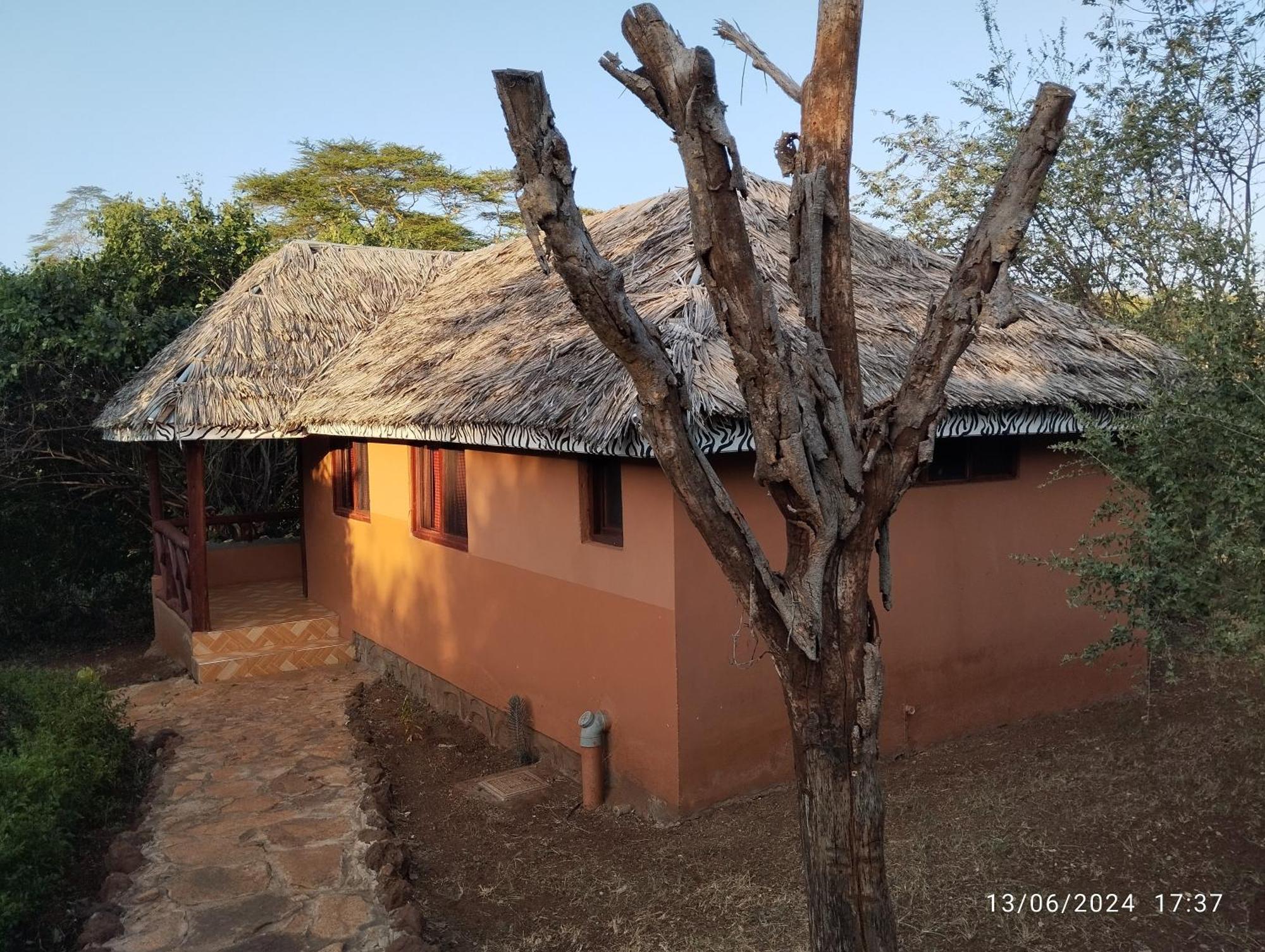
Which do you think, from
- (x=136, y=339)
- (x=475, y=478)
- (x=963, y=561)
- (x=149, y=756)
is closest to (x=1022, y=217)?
(x=963, y=561)

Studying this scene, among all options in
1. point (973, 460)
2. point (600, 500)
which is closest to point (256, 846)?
point (600, 500)

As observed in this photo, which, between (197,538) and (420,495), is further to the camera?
(197,538)

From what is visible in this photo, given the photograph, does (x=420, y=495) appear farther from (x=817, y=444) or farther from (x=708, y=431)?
(x=817, y=444)

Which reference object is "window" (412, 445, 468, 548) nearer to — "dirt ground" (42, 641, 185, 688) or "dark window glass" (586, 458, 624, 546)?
"dark window glass" (586, 458, 624, 546)

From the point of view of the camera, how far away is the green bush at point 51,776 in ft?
13.8

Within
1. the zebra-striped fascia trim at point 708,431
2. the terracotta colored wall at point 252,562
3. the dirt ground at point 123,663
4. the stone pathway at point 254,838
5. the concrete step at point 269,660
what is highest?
the zebra-striped fascia trim at point 708,431

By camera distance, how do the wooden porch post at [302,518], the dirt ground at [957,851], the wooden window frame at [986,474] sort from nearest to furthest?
the dirt ground at [957,851]
the wooden window frame at [986,474]
the wooden porch post at [302,518]

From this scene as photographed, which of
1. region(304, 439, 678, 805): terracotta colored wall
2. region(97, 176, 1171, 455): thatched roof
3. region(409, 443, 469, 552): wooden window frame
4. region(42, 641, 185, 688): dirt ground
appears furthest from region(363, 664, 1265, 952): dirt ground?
region(42, 641, 185, 688): dirt ground

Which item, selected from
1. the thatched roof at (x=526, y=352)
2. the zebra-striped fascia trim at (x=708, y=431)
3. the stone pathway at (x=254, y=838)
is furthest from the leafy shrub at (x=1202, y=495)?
the stone pathway at (x=254, y=838)

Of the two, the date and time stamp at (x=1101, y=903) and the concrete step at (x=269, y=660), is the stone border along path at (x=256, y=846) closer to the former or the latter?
the concrete step at (x=269, y=660)

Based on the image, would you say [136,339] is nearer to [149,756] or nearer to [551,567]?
[149,756]

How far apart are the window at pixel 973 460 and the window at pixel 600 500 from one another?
1.89 meters

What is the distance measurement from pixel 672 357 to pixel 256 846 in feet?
11.5

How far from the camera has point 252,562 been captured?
11.8 meters
